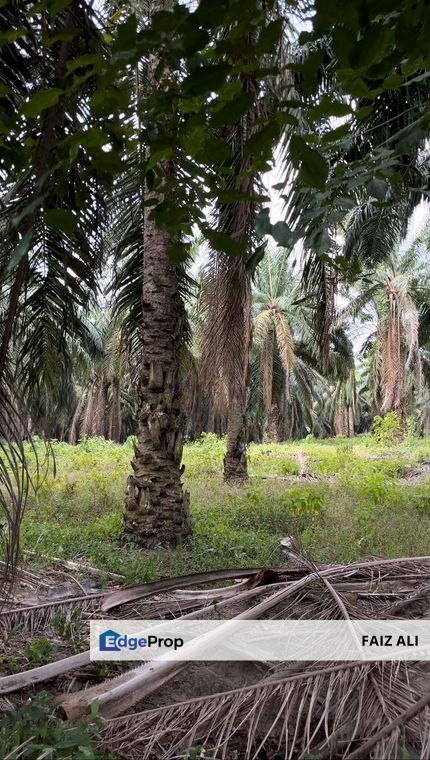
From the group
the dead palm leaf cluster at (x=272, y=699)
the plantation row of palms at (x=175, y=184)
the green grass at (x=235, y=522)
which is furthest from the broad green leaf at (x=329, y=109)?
the green grass at (x=235, y=522)

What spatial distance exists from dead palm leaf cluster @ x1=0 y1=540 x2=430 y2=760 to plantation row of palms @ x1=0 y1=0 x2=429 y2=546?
0.90 meters

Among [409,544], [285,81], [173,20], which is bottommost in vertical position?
[409,544]

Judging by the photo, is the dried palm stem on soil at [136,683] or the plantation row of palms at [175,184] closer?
the plantation row of palms at [175,184]

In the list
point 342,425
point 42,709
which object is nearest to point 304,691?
point 42,709

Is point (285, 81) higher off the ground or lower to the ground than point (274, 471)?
higher

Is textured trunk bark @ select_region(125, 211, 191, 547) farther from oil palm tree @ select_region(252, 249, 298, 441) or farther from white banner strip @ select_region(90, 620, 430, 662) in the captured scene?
oil palm tree @ select_region(252, 249, 298, 441)

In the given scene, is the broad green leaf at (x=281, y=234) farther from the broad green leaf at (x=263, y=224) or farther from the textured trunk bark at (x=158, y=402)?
the textured trunk bark at (x=158, y=402)

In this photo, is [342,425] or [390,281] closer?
[390,281]

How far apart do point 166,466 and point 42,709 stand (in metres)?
3.57

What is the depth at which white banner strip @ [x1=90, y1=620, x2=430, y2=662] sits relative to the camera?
7.23ft

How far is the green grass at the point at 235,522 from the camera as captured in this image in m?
4.86

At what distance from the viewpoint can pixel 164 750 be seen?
1.88 meters

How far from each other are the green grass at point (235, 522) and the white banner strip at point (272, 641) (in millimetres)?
1322

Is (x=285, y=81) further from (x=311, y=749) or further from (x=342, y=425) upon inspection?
(x=342, y=425)
